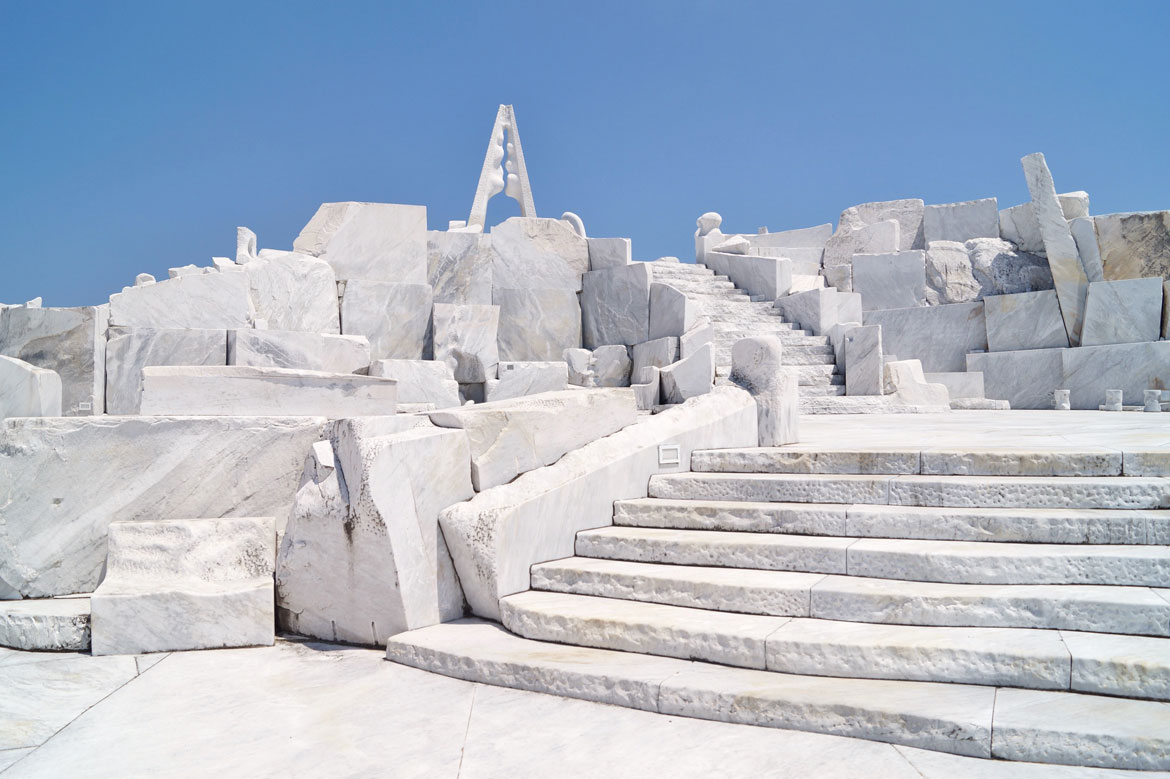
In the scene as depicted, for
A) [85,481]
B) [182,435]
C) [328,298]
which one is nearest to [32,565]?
[85,481]

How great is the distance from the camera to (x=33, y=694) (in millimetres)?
2883

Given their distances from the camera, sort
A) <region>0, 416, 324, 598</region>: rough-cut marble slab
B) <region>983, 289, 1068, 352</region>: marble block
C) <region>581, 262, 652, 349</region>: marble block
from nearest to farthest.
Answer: <region>0, 416, 324, 598</region>: rough-cut marble slab, <region>581, 262, 652, 349</region>: marble block, <region>983, 289, 1068, 352</region>: marble block

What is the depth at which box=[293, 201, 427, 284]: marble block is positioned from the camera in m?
8.77

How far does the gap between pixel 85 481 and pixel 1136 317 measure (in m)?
11.8

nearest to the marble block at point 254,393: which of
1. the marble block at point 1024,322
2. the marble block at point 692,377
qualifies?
the marble block at point 692,377

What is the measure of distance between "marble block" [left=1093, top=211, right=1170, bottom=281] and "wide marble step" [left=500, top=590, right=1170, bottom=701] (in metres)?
10.9

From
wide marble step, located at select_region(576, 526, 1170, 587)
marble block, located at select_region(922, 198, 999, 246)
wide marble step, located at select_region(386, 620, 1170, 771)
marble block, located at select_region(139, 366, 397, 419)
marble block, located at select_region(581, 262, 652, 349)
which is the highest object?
marble block, located at select_region(922, 198, 999, 246)

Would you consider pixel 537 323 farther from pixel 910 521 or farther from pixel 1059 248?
pixel 910 521

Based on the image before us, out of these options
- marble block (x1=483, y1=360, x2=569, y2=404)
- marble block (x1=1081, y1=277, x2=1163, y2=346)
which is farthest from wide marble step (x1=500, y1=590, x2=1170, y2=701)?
marble block (x1=1081, y1=277, x2=1163, y2=346)

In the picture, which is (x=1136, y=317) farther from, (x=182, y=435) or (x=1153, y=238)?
(x=182, y=435)

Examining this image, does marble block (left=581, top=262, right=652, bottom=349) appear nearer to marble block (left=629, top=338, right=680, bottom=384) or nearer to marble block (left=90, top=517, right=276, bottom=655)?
marble block (left=629, top=338, right=680, bottom=384)

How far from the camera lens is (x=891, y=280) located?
1349 centimetres

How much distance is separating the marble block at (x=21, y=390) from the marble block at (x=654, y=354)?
585 cm

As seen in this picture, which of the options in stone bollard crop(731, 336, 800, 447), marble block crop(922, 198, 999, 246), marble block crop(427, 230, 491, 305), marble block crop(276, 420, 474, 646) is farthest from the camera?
marble block crop(922, 198, 999, 246)
